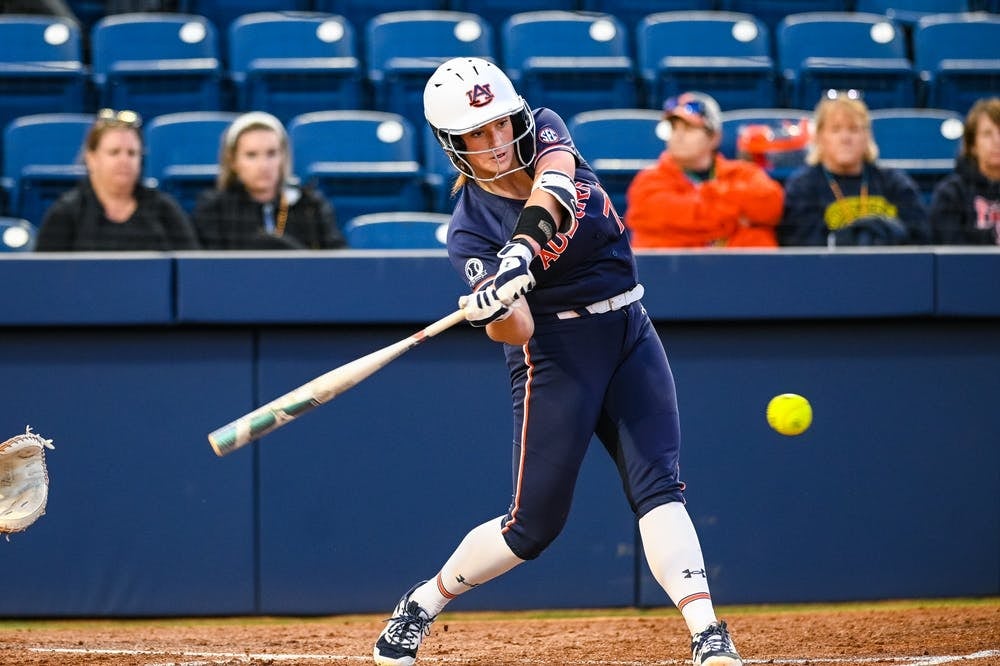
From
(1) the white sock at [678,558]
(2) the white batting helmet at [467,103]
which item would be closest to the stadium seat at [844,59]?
(2) the white batting helmet at [467,103]

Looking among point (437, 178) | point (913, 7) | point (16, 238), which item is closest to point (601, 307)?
point (16, 238)

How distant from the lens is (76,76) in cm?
693

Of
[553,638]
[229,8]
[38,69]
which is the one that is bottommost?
[553,638]

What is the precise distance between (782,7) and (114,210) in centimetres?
461

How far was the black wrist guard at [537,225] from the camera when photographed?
3.22 m

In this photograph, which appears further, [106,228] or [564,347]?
[106,228]

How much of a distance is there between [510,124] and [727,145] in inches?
142

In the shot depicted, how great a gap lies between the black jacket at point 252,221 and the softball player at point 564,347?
75.4 inches

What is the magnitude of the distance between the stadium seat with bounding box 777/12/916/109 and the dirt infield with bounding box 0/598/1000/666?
3.22 m

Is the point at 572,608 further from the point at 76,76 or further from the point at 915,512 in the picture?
the point at 76,76

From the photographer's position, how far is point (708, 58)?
7.38 metres

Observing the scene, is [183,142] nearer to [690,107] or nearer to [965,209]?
[690,107]

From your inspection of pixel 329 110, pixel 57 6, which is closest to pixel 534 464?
pixel 329 110

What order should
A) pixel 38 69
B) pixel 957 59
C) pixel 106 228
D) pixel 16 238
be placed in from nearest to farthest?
pixel 106 228 → pixel 16 238 → pixel 38 69 → pixel 957 59
